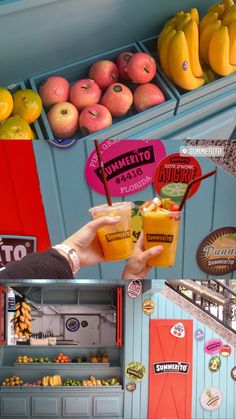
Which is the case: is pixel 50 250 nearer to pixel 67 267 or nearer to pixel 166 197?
pixel 67 267

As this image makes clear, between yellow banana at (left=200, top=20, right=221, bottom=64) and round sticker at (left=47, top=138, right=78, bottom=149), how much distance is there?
847mm

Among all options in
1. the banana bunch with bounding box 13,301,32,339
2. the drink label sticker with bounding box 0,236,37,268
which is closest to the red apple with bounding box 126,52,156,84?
the drink label sticker with bounding box 0,236,37,268

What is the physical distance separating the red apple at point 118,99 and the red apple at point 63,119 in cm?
16

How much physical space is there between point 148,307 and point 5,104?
4896 millimetres

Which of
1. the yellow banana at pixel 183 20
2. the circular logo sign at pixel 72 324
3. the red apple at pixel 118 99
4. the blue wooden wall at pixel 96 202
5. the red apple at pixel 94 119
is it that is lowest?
the circular logo sign at pixel 72 324

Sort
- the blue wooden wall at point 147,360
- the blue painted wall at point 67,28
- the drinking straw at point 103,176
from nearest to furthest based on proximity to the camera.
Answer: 1. the drinking straw at point 103,176
2. the blue painted wall at point 67,28
3. the blue wooden wall at point 147,360

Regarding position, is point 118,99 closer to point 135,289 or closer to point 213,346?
point 135,289

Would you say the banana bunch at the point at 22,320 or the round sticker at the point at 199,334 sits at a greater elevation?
the banana bunch at the point at 22,320

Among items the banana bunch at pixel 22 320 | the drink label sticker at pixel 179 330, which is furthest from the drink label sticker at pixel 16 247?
the drink label sticker at pixel 179 330

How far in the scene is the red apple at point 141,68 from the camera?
3277 mm

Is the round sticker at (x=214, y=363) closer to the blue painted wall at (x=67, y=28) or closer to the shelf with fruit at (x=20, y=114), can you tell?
the blue painted wall at (x=67, y=28)

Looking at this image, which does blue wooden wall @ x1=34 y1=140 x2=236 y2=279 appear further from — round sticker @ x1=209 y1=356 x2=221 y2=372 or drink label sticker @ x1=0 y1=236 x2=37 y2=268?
round sticker @ x1=209 y1=356 x2=221 y2=372

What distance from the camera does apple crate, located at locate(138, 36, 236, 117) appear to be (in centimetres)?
332

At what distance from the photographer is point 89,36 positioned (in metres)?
3.40
